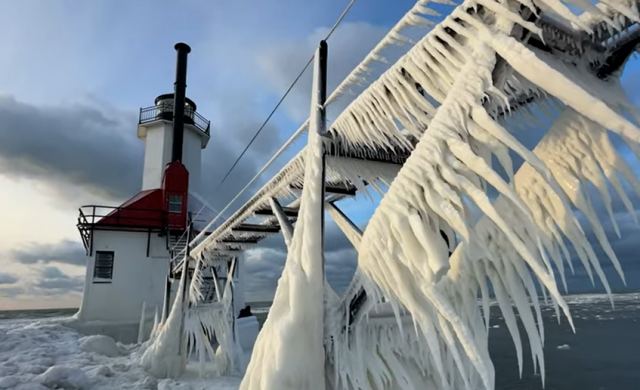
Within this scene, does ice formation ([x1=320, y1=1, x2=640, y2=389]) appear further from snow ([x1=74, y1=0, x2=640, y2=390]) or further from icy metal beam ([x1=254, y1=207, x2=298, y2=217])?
icy metal beam ([x1=254, y1=207, x2=298, y2=217])

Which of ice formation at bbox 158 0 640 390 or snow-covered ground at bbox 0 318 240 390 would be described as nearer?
ice formation at bbox 158 0 640 390

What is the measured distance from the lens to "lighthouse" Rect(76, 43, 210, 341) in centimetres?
1938

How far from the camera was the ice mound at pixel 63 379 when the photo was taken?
9695 mm

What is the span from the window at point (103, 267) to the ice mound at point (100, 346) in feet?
16.0

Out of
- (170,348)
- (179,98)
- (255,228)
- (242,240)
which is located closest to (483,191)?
(255,228)

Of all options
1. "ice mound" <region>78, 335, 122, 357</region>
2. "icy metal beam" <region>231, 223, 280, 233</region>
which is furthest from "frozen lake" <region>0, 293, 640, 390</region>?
"icy metal beam" <region>231, 223, 280, 233</region>

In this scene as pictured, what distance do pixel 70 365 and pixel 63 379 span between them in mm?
2315

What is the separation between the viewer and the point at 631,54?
2.26 m

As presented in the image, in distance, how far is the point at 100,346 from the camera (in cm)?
1496

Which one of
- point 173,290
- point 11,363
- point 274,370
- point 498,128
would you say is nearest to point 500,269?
point 498,128

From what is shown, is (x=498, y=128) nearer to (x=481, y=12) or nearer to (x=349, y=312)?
(x=481, y=12)

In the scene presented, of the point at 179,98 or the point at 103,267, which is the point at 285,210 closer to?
the point at 103,267

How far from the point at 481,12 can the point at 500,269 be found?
4.84ft

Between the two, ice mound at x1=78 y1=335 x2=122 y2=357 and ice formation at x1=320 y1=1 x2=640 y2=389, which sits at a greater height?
ice formation at x1=320 y1=1 x2=640 y2=389
